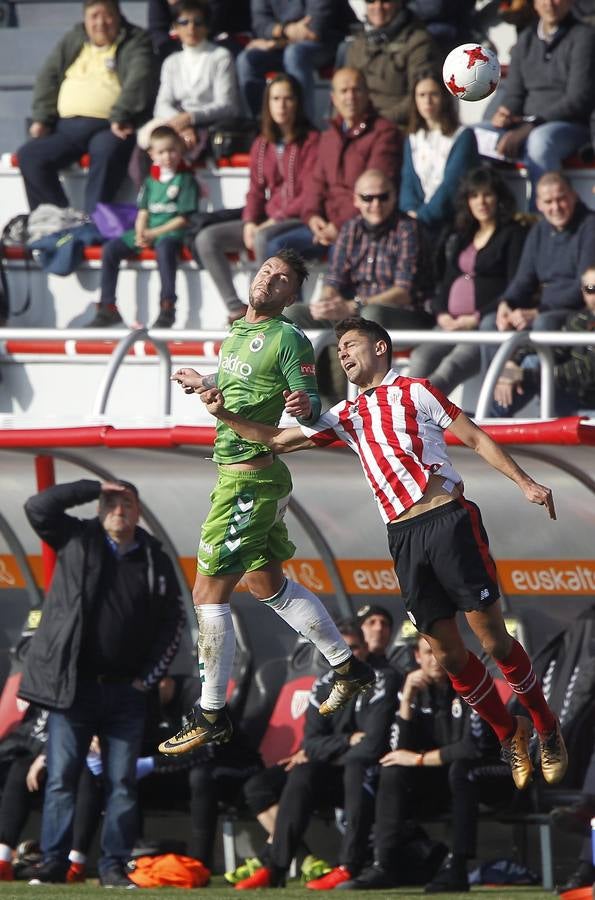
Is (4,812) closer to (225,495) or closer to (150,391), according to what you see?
(150,391)

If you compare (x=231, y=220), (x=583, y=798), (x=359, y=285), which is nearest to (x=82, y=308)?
(x=231, y=220)

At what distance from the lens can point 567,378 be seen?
362 inches

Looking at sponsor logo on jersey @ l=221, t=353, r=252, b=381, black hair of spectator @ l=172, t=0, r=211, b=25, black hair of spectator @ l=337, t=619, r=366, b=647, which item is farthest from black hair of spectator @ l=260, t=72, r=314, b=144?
sponsor logo on jersey @ l=221, t=353, r=252, b=381

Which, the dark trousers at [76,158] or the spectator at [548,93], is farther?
the dark trousers at [76,158]

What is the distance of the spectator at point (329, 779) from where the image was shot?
912cm

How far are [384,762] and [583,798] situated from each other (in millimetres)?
1048

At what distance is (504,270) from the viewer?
10.2 metres

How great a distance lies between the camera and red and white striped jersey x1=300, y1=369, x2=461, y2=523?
6812 mm

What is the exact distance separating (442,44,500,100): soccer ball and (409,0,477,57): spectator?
428cm

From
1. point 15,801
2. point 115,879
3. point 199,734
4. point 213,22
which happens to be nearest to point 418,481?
point 199,734

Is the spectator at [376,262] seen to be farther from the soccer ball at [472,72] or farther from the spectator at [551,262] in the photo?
the soccer ball at [472,72]

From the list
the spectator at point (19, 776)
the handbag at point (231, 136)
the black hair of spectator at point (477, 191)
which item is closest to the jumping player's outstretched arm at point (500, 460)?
the black hair of spectator at point (477, 191)

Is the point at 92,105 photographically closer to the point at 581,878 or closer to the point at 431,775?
the point at 431,775

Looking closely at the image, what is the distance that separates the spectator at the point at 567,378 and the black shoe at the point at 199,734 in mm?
2916
